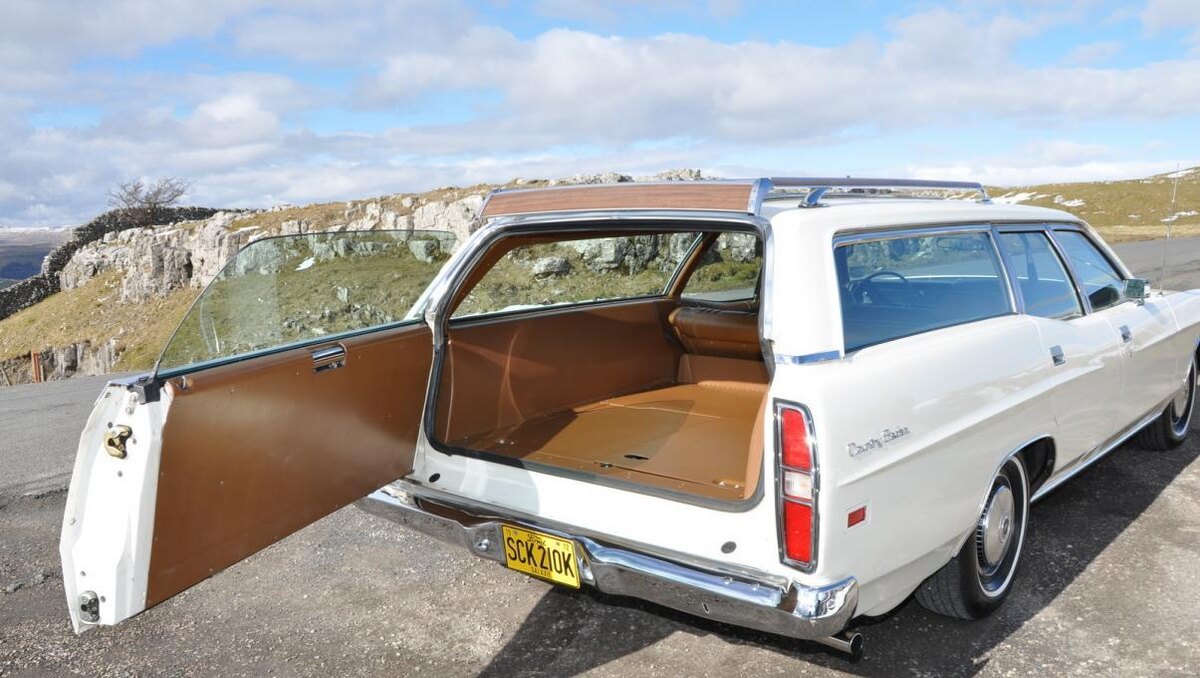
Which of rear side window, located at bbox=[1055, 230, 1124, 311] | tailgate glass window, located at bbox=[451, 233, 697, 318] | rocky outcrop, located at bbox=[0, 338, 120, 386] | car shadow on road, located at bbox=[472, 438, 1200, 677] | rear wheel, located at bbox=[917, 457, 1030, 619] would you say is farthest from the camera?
rocky outcrop, located at bbox=[0, 338, 120, 386]

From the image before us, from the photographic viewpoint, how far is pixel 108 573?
2.29 metres

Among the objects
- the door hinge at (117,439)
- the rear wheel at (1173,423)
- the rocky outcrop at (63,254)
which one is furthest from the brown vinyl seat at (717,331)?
the rocky outcrop at (63,254)

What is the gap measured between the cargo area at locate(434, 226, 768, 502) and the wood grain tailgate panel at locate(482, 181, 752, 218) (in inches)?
25.8

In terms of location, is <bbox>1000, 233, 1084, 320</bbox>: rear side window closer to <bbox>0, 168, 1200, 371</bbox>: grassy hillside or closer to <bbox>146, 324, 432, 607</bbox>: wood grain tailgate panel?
<bbox>146, 324, 432, 607</bbox>: wood grain tailgate panel

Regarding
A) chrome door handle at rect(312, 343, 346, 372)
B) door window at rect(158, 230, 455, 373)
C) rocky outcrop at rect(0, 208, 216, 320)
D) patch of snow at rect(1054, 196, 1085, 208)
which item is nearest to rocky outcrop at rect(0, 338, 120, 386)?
rocky outcrop at rect(0, 208, 216, 320)

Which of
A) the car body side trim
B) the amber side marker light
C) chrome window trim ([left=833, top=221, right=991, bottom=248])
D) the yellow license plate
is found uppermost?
chrome window trim ([left=833, top=221, right=991, bottom=248])

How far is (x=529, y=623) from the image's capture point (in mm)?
3471

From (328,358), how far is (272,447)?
0.38 meters

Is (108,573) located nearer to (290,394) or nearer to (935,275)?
(290,394)

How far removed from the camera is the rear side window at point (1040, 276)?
3.71m

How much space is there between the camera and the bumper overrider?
2.44 metres


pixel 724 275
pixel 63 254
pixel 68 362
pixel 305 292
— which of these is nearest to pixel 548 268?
pixel 724 275

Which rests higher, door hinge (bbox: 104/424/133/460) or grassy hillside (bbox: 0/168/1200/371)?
door hinge (bbox: 104/424/133/460)

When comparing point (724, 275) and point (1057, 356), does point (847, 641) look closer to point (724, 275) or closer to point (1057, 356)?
point (1057, 356)
